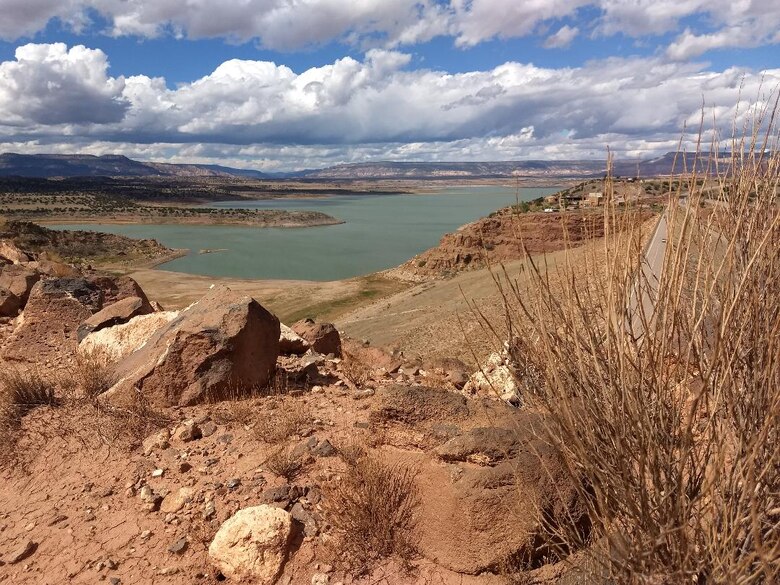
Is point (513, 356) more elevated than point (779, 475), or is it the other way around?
point (513, 356)

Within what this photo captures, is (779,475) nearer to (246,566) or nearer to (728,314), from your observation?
(728,314)

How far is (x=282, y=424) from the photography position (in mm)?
5387

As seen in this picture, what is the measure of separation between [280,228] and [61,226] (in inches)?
1341

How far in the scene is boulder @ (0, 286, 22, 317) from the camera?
→ 34.6ft

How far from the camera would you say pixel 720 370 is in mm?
2768

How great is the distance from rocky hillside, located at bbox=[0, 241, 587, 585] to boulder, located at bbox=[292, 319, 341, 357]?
135 centimetres

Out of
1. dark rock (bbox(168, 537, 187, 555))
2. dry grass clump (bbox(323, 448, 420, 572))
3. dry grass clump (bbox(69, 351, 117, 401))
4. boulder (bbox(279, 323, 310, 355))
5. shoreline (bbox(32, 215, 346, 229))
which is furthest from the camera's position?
shoreline (bbox(32, 215, 346, 229))

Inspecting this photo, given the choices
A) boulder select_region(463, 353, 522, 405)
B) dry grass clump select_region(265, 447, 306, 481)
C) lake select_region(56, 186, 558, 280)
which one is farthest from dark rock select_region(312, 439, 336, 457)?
lake select_region(56, 186, 558, 280)

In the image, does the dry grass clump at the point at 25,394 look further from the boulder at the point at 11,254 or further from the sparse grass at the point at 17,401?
the boulder at the point at 11,254

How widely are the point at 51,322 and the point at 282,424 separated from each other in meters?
6.21

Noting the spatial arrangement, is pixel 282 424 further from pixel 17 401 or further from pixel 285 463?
pixel 17 401

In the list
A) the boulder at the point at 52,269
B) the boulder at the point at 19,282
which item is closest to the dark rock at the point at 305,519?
the boulder at the point at 19,282

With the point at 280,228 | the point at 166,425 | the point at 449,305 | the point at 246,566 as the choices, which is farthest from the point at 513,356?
the point at 280,228

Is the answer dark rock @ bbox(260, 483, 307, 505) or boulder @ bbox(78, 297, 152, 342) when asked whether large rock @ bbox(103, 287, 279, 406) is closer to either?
dark rock @ bbox(260, 483, 307, 505)
